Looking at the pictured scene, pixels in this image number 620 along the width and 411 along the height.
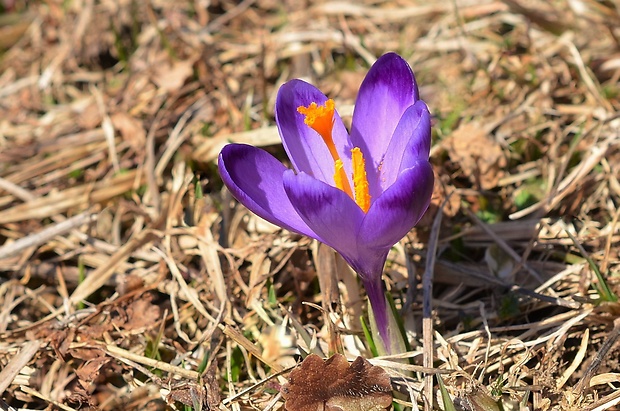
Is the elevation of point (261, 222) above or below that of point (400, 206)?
below

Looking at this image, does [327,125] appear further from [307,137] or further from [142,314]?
[142,314]

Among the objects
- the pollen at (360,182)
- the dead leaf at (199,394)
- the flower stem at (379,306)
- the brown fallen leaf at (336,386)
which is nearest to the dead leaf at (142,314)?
the dead leaf at (199,394)

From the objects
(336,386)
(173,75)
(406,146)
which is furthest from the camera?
(173,75)

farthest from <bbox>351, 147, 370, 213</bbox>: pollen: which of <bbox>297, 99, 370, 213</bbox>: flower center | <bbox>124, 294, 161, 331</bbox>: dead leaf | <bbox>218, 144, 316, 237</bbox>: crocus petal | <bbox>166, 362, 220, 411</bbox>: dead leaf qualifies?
<bbox>124, 294, 161, 331</bbox>: dead leaf

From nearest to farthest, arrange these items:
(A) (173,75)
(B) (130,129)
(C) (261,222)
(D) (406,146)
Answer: (D) (406,146) < (C) (261,222) < (B) (130,129) < (A) (173,75)

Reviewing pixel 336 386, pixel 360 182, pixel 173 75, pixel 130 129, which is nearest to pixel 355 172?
pixel 360 182

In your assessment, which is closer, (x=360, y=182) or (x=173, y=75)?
(x=360, y=182)
